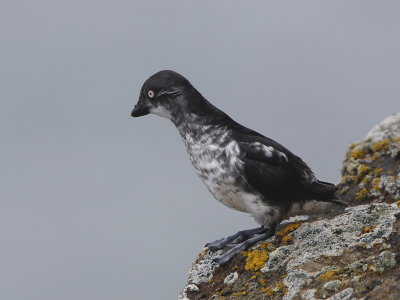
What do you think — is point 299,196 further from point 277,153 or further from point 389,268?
point 389,268

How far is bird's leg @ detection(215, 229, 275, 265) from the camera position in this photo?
34.2ft

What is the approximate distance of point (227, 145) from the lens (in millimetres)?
10953

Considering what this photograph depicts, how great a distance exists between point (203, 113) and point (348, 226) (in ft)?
9.11

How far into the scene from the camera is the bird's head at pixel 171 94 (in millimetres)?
11500

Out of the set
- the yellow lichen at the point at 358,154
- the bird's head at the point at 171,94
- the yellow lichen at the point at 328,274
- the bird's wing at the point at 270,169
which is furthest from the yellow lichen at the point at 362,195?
the yellow lichen at the point at 328,274

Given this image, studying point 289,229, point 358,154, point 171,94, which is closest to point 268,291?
point 289,229

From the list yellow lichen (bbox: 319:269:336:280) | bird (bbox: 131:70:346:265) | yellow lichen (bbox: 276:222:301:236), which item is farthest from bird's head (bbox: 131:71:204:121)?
yellow lichen (bbox: 319:269:336:280)

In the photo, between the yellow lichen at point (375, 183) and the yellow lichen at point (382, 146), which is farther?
the yellow lichen at point (382, 146)

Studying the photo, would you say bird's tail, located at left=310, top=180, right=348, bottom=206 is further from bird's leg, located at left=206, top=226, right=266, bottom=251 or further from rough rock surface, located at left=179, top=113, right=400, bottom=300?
bird's leg, located at left=206, top=226, right=266, bottom=251

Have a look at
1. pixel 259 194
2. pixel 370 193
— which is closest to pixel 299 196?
pixel 259 194

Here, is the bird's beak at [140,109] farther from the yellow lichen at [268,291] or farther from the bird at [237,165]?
the yellow lichen at [268,291]

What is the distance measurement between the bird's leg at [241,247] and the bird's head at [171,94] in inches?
82.9

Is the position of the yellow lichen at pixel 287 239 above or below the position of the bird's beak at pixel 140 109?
below

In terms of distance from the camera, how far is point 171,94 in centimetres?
1157
